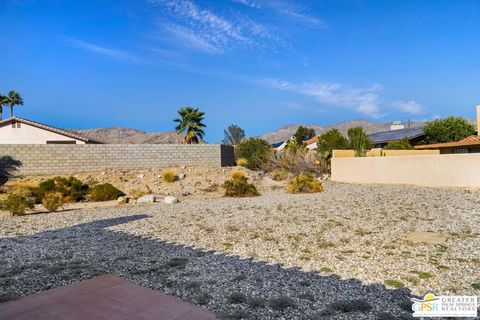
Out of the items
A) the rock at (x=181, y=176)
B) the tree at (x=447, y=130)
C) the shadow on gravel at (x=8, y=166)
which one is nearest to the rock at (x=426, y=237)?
the rock at (x=181, y=176)

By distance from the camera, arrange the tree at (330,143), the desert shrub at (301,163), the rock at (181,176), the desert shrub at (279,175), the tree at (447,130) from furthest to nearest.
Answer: the tree at (447,130) < the tree at (330,143) < the desert shrub at (301,163) < the desert shrub at (279,175) < the rock at (181,176)

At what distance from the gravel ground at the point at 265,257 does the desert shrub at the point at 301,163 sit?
13649 mm

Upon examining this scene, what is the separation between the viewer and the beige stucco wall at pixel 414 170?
1662cm

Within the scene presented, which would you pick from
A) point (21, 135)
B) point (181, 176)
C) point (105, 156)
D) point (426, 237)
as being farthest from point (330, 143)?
point (21, 135)

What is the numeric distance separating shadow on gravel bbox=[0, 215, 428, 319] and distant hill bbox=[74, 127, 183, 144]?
63511 mm

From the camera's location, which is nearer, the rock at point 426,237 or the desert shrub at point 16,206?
the rock at point 426,237

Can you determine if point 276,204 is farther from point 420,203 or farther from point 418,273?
point 418,273

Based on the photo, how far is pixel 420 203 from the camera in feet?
40.3

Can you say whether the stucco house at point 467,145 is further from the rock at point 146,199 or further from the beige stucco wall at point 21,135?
the beige stucco wall at point 21,135

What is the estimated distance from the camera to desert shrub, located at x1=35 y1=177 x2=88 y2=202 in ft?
53.0

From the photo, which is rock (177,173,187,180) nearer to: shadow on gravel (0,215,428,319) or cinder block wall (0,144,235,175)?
cinder block wall (0,144,235,175)

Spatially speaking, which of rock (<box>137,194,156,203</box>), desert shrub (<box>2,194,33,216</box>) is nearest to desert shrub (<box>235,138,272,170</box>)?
rock (<box>137,194,156,203</box>)

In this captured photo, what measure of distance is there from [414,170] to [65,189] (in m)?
18.0

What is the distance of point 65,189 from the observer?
16422 millimetres
